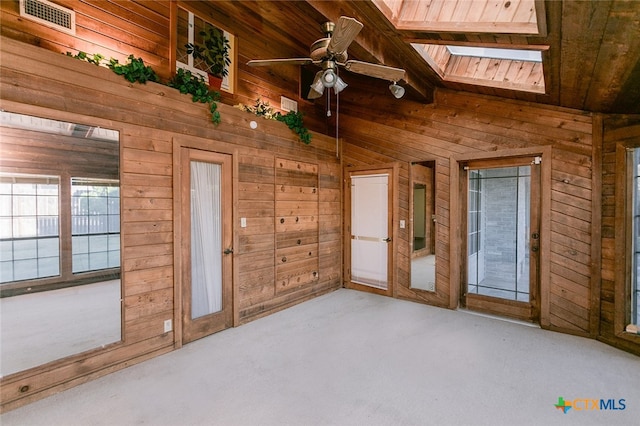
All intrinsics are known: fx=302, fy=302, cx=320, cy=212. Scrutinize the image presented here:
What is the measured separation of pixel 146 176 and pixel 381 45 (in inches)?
108

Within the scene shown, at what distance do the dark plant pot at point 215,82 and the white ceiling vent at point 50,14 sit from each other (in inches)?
50.7

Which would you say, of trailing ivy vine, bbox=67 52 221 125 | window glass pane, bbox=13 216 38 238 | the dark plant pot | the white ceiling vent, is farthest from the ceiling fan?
window glass pane, bbox=13 216 38 238

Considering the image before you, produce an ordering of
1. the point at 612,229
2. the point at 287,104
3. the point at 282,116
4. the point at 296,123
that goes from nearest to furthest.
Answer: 1. the point at 612,229
2. the point at 282,116
3. the point at 296,123
4. the point at 287,104

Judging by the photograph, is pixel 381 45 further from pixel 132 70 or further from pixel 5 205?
pixel 5 205

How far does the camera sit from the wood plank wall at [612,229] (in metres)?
3.08

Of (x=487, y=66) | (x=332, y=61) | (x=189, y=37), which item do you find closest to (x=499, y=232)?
(x=487, y=66)

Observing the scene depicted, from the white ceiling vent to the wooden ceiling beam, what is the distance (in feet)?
6.72

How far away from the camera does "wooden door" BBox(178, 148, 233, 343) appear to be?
315cm

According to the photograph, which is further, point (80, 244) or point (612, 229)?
point (612, 229)

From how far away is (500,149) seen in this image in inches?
152

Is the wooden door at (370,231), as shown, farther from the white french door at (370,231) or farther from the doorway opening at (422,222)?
the doorway opening at (422,222)

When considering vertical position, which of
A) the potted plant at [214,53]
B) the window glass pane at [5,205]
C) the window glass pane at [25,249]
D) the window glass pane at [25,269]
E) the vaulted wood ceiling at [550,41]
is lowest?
the window glass pane at [25,269]

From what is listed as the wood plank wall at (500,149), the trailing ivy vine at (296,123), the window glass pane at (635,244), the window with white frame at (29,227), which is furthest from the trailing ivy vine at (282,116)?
the window glass pane at (635,244)

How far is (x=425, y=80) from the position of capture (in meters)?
4.06
